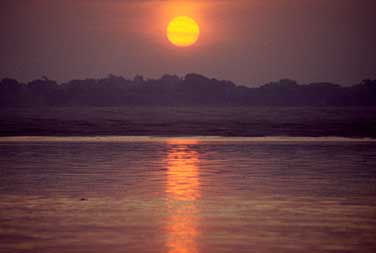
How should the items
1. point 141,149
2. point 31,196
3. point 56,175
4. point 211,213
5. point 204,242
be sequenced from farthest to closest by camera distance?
point 141,149 < point 56,175 < point 31,196 < point 211,213 < point 204,242

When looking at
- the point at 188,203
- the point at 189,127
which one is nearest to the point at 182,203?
the point at 188,203

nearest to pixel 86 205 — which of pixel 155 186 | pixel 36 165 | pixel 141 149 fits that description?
pixel 155 186

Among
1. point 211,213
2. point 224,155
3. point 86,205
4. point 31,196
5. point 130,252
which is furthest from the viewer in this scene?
point 224,155

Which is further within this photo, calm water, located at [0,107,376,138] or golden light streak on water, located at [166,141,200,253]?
calm water, located at [0,107,376,138]

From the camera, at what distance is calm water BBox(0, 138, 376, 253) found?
13.4 m

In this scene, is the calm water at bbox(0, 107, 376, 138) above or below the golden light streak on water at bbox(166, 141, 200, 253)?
above

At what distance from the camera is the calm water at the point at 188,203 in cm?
1341

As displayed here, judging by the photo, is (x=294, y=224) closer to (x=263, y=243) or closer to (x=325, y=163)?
(x=263, y=243)

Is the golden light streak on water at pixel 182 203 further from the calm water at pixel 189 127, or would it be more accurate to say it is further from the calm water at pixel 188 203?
the calm water at pixel 189 127

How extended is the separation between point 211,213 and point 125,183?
20.3ft

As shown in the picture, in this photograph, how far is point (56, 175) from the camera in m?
24.9

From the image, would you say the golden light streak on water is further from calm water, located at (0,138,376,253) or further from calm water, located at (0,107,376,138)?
calm water, located at (0,107,376,138)

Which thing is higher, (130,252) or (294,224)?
(294,224)

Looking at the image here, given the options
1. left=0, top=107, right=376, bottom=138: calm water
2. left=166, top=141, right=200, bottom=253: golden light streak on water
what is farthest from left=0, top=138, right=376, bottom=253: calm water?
left=0, top=107, right=376, bottom=138: calm water
